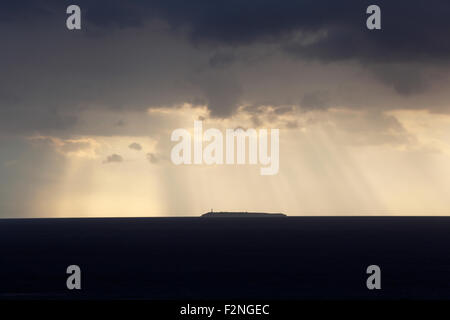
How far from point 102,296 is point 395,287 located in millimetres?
39403

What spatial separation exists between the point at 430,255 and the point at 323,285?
6474 centimetres

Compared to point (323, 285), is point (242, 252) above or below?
above
